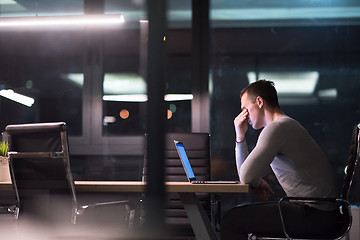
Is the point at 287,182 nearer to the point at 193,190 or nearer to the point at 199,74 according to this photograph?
the point at 193,190

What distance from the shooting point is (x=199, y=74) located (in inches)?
199

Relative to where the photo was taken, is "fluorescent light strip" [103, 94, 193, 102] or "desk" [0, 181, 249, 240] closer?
"desk" [0, 181, 249, 240]

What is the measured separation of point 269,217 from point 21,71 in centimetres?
356

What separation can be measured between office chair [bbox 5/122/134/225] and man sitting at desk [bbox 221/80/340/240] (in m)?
0.85

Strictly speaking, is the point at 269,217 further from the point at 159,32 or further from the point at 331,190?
the point at 159,32

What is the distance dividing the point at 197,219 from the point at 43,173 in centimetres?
90

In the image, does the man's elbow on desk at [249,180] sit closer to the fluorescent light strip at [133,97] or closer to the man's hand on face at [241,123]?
the man's hand on face at [241,123]

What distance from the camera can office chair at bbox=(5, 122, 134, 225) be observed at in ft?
9.21

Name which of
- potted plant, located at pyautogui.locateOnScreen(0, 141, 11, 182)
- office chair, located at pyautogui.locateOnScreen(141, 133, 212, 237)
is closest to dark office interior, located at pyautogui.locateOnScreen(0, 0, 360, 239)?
office chair, located at pyautogui.locateOnScreen(141, 133, 212, 237)

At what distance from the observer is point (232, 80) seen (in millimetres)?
5344

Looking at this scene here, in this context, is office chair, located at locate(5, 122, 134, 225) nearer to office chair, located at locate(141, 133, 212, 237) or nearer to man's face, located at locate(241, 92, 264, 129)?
office chair, located at locate(141, 133, 212, 237)

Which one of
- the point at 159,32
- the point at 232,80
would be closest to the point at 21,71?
the point at 232,80

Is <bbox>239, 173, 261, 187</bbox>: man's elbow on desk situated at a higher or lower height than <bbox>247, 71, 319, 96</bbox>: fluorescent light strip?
lower

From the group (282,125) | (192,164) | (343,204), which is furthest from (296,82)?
(343,204)
